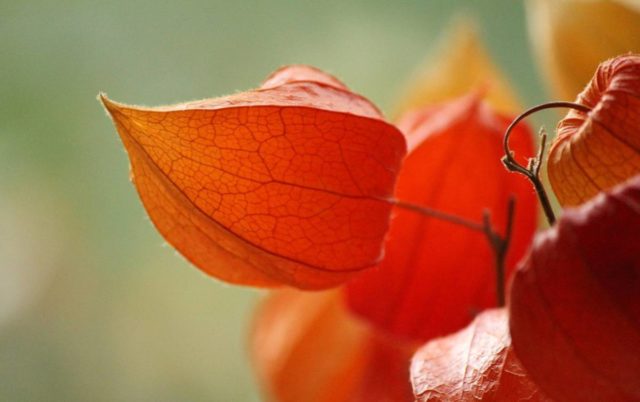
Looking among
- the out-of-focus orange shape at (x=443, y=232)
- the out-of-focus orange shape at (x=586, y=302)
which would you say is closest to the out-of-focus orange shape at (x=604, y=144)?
the out-of-focus orange shape at (x=586, y=302)

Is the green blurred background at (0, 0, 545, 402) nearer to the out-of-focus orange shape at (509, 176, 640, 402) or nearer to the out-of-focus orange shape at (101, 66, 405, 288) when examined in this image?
the out-of-focus orange shape at (101, 66, 405, 288)

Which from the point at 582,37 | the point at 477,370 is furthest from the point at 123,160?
the point at 477,370

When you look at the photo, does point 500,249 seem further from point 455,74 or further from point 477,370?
point 455,74

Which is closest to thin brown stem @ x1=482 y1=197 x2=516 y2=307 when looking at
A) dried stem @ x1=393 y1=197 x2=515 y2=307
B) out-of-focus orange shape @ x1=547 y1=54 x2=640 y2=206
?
dried stem @ x1=393 y1=197 x2=515 y2=307

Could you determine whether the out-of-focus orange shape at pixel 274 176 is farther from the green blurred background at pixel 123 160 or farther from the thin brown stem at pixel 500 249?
the green blurred background at pixel 123 160

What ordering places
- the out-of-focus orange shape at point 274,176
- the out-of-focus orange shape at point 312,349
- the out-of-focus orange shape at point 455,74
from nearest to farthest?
the out-of-focus orange shape at point 274,176 < the out-of-focus orange shape at point 312,349 < the out-of-focus orange shape at point 455,74
